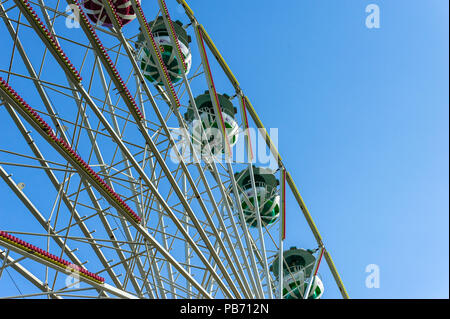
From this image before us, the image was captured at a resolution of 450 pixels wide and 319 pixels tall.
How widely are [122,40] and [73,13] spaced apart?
1740 mm

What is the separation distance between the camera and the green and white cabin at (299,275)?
2434cm

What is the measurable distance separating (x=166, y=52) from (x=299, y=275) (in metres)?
12.0

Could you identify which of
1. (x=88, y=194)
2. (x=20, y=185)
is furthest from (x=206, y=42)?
(x=20, y=185)

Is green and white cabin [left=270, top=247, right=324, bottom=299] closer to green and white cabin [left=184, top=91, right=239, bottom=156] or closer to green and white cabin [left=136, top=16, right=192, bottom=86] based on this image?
green and white cabin [left=184, top=91, right=239, bottom=156]

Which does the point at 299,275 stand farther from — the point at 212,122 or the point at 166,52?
the point at 166,52

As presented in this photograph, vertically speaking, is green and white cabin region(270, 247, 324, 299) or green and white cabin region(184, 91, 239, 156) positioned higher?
green and white cabin region(184, 91, 239, 156)

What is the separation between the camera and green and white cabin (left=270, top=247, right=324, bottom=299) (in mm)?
24344

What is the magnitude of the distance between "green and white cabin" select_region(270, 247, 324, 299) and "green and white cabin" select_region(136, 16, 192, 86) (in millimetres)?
9962

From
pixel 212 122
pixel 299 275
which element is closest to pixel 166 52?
pixel 212 122

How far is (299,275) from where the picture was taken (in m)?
25.0

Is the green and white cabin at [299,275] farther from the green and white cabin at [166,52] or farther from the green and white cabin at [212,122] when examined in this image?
the green and white cabin at [166,52]

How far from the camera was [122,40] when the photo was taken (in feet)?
48.9

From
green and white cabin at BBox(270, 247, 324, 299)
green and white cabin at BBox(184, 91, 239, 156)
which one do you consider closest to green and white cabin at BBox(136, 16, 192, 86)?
green and white cabin at BBox(184, 91, 239, 156)
